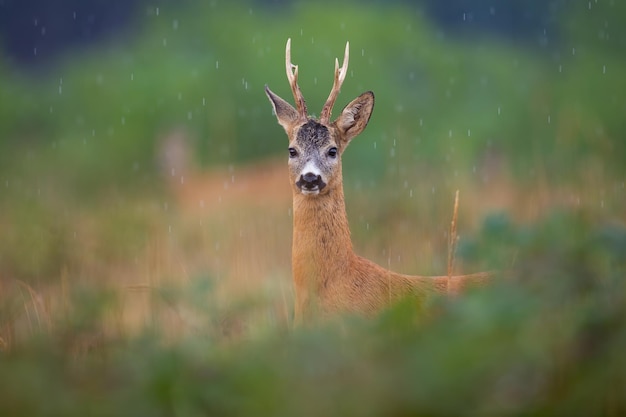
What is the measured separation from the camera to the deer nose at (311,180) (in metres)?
6.21

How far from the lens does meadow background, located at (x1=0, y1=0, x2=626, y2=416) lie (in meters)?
2.88

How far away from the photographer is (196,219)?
49.8 feet

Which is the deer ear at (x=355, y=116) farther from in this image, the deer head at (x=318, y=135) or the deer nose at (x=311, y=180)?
the deer nose at (x=311, y=180)

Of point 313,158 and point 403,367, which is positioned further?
point 313,158

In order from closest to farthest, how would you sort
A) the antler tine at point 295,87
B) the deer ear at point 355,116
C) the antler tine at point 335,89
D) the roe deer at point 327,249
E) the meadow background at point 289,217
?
the meadow background at point 289,217 < the roe deer at point 327,249 < the antler tine at point 335,89 < the antler tine at point 295,87 < the deer ear at point 355,116

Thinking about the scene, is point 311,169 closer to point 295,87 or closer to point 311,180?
point 311,180

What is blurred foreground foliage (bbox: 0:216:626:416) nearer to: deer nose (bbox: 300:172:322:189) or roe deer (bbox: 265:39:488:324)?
roe deer (bbox: 265:39:488:324)

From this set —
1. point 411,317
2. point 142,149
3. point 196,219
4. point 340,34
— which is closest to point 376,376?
point 411,317

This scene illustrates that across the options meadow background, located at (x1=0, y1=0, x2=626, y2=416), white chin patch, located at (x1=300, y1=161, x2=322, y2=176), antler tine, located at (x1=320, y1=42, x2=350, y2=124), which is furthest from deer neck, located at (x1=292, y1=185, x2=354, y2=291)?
antler tine, located at (x1=320, y1=42, x2=350, y2=124)

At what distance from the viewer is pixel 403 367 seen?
9.43 ft

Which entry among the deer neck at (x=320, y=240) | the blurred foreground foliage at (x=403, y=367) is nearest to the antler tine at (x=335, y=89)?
the deer neck at (x=320, y=240)

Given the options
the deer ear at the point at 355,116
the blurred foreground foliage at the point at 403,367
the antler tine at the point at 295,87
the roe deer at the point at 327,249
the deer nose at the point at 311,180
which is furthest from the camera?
the deer ear at the point at 355,116

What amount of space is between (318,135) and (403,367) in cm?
388

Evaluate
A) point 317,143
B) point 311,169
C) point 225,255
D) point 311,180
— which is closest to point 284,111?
point 317,143
